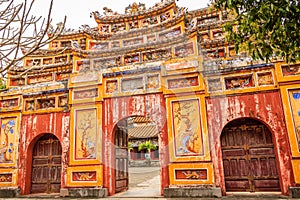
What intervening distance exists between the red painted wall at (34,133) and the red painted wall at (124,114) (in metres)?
1.52

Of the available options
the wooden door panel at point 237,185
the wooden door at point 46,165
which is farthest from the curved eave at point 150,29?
the wooden door panel at point 237,185

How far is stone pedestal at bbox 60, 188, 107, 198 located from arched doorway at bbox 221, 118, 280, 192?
3.86 metres

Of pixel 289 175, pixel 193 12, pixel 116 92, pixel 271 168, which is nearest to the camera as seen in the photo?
pixel 289 175

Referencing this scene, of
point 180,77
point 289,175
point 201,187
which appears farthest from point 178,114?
point 289,175

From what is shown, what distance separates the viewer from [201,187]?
6.80 m

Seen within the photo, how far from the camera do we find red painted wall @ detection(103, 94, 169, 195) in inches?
302

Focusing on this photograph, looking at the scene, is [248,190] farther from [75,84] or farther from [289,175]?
[75,84]

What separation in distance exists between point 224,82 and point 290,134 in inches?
92.4

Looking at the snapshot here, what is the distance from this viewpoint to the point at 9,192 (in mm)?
8305

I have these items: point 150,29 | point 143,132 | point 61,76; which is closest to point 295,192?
point 150,29

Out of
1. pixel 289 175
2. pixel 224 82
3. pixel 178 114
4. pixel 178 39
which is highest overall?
pixel 178 39

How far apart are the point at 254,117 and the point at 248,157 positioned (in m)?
1.23

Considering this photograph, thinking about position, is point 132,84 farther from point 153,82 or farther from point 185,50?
point 185,50

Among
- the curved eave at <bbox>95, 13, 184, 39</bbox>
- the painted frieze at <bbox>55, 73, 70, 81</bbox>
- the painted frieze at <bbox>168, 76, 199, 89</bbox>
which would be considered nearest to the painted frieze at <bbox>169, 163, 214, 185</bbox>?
the painted frieze at <bbox>168, 76, 199, 89</bbox>
